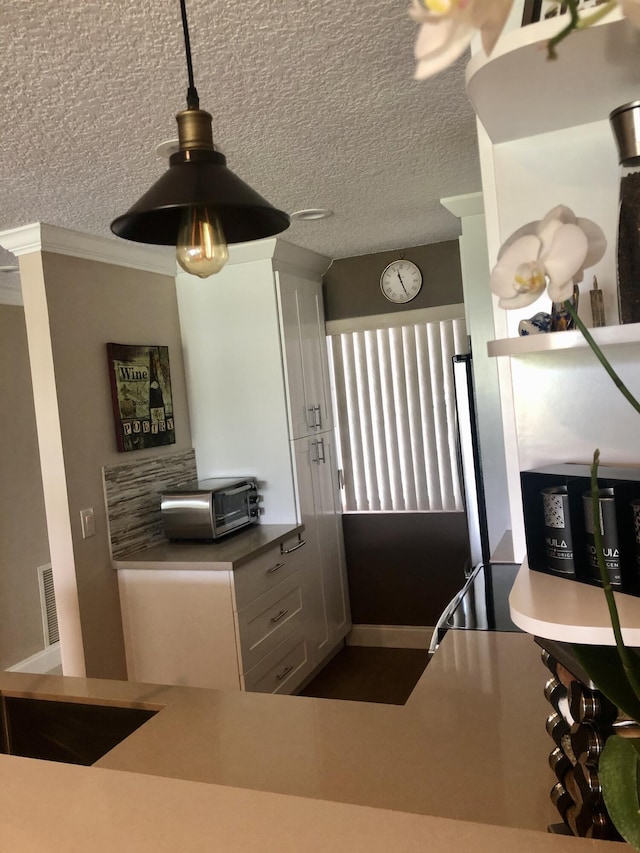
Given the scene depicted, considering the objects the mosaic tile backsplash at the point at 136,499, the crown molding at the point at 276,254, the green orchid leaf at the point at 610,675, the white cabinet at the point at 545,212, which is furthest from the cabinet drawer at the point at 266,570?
the green orchid leaf at the point at 610,675

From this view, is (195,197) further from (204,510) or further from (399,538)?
(399,538)

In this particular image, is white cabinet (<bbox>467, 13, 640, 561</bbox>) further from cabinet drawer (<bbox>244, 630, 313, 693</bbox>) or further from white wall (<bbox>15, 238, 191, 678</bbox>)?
white wall (<bbox>15, 238, 191, 678</bbox>)

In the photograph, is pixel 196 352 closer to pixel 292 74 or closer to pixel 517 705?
pixel 292 74

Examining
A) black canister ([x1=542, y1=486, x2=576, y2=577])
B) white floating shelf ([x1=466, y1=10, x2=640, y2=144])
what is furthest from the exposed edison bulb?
black canister ([x1=542, y1=486, x2=576, y2=577])

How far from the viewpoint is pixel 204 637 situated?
3164 millimetres

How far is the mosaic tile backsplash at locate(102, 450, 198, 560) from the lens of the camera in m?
3.30

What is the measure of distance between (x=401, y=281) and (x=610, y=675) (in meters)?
3.62

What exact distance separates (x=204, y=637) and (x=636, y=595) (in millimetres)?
2444

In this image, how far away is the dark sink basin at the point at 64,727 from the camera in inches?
67.2

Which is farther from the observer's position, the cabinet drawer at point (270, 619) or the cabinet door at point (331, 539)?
the cabinet door at point (331, 539)

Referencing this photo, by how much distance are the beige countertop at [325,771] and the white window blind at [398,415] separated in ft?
7.86

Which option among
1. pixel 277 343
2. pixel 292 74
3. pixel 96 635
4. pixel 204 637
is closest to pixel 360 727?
pixel 292 74

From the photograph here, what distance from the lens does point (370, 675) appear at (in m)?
3.98

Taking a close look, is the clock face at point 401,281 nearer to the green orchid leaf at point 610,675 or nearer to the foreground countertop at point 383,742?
the foreground countertop at point 383,742
